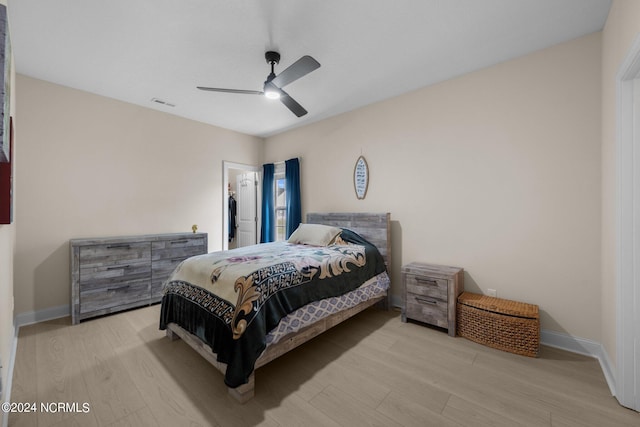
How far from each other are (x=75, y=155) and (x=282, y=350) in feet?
11.6

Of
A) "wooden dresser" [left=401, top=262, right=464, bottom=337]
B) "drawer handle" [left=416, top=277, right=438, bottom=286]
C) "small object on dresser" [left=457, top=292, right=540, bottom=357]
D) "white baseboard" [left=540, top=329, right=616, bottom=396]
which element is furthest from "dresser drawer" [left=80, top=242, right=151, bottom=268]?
"white baseboard" [left=540, top=329, right=616, bottom=396]

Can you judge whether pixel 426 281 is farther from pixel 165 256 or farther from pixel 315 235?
pixel 165 256

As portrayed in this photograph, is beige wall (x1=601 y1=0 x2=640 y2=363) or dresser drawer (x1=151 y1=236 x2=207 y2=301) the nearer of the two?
beige wall (x1=601 y1=0 x2=640 y2=363)

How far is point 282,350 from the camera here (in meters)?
2.02

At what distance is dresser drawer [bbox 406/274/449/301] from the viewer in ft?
8.77

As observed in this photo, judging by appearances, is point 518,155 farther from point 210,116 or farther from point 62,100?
point 62,100

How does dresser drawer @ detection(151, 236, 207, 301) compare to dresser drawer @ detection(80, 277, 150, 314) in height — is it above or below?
above

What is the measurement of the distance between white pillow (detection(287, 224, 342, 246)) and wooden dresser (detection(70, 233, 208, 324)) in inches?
65.7

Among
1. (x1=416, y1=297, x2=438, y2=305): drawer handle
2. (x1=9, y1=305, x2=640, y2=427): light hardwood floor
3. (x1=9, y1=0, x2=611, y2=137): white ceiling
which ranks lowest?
(x1=9, y1=305, x2=640, y2=427): light hardwood floor

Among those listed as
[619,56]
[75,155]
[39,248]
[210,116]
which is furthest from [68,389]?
[619,56]

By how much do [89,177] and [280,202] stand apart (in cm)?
285

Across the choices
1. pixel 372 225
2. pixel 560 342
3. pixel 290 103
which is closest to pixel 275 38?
pixel 290 103

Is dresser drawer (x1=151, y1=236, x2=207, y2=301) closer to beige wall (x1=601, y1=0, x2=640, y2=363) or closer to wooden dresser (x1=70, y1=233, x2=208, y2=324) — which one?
wooden dresser (x1=70, y1=233, x2=208, y2=324)

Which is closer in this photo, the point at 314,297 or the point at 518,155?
the point at 314,297
